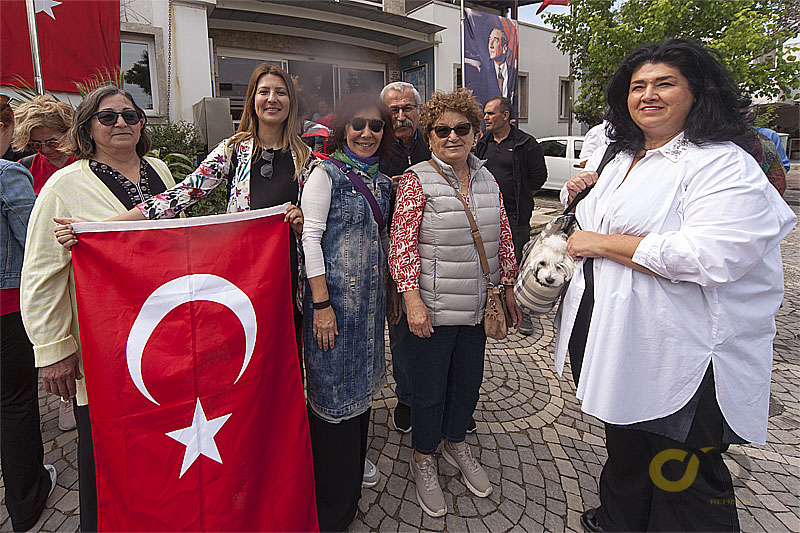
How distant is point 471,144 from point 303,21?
9718 millimetres

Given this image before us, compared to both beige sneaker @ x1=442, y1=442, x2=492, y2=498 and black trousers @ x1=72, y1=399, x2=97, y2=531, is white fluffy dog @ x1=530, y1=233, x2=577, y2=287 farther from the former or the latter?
black trousers @ x1=72, y1=399, x2=97, y2=531

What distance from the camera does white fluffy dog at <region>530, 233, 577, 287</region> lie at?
2.02 m

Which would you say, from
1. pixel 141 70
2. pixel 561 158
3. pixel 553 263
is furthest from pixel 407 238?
pixel 561 158

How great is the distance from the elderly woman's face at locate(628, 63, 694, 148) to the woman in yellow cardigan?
7.43ft

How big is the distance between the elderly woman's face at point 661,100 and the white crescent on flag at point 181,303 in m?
1.84

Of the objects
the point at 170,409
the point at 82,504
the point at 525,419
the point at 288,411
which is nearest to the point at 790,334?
the point at 525,419

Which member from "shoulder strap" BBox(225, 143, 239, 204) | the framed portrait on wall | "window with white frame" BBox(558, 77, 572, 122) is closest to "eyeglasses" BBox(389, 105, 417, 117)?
"shoulder strap" BBox(225, 143, 239, 204)

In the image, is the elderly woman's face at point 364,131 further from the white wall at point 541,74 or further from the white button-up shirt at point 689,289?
the white wall at point 541,74

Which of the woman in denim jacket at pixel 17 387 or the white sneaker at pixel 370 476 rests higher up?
the woman in denim jacket at pixel 17 387

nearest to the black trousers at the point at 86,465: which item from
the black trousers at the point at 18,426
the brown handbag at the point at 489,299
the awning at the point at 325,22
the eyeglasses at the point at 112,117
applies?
the black trousers at the point at 18,426

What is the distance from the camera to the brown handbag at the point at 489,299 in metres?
2.35

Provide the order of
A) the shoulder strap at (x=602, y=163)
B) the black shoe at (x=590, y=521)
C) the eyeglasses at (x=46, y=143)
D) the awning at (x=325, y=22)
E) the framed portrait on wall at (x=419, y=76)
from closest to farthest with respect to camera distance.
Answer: the shoulder strap at (x=602, y=163)
the black shoe at (x=590, y=521)
the eyeglasses at (x=46, y=143)
the awning at (x=325, y=22)
the framed portrait on wall at (x=419, y=76)

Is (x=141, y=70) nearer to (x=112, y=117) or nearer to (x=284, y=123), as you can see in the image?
(x=112, y=117)

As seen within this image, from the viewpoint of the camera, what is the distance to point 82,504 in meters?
2.04
